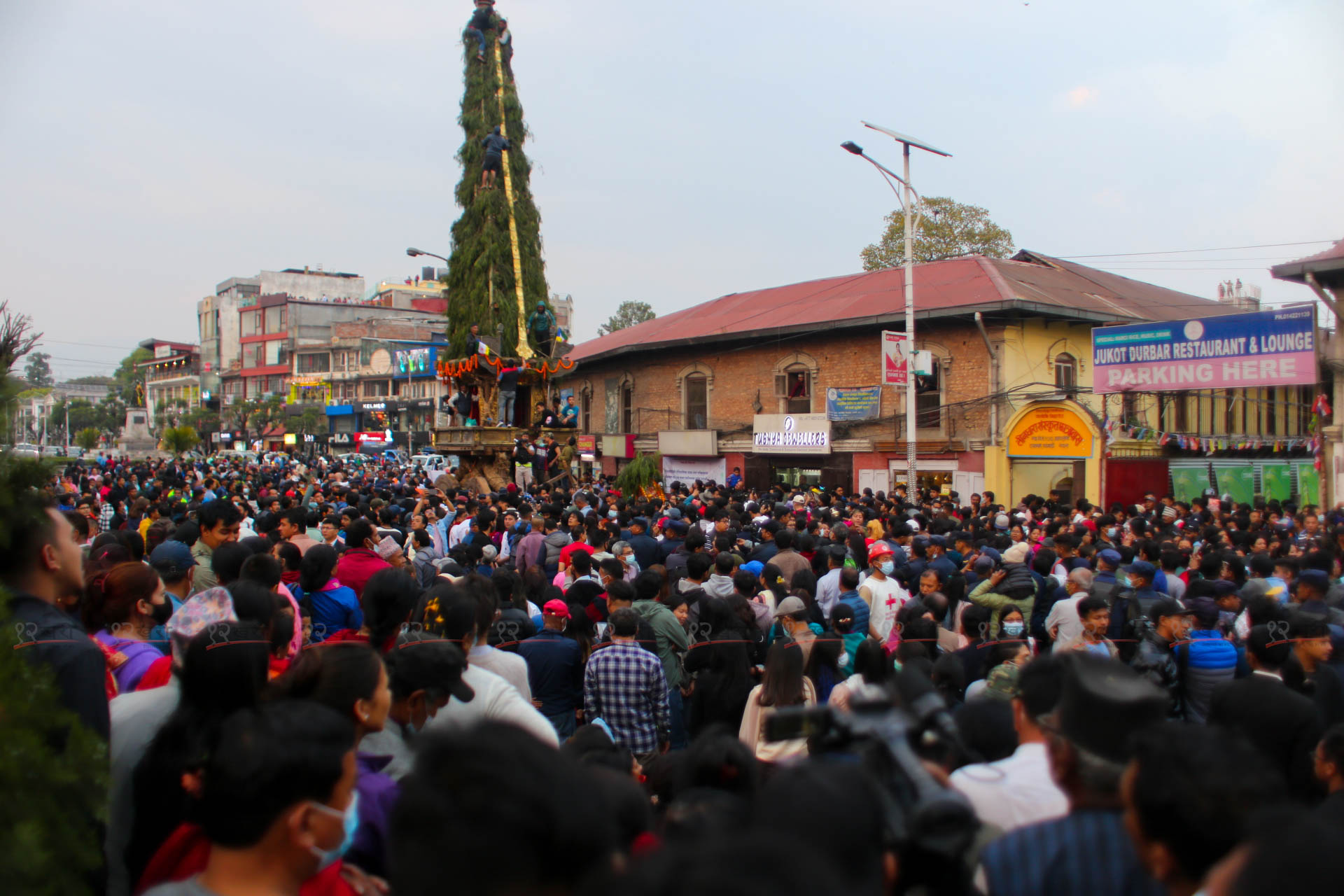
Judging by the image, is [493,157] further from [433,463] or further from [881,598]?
[881,598]

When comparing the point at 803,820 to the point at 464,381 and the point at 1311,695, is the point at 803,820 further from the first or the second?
the point at 464,381

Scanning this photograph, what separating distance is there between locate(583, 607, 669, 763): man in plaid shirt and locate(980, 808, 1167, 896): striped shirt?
3.03 m

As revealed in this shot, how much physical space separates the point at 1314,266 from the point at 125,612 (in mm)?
16271

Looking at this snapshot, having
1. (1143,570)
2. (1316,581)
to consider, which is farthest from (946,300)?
(1316,581)

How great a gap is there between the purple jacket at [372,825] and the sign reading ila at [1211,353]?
54.4 ft

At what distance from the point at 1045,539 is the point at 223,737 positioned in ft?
30.5

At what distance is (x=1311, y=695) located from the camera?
4.75 meters

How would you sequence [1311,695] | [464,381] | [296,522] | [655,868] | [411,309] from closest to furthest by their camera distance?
[655,868] → [1311,695] → [296,522] → [464,381] → [411,309]

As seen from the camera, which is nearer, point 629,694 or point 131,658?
point 131,658

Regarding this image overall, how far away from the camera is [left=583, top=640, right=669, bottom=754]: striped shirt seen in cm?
510

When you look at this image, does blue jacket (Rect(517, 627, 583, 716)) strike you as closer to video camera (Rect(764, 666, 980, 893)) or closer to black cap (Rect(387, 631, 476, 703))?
black cap (Rect(387, 631, 476, 703))

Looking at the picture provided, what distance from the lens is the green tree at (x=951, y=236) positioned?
115ft

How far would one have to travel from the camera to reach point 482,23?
91.9ft

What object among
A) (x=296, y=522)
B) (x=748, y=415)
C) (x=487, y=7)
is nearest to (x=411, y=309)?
(x=487, y=7)
